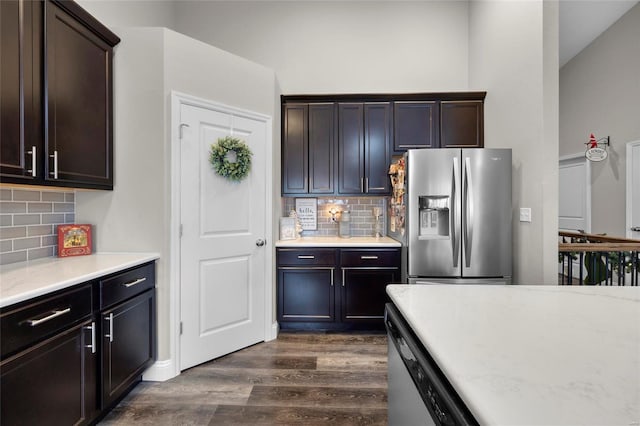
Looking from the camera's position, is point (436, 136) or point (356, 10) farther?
point (356, 10)

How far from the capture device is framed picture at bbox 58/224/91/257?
2.08 meters

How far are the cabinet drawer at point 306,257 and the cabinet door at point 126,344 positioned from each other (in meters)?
1.25

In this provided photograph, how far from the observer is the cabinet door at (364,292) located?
122 inches

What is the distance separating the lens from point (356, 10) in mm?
→ 3709

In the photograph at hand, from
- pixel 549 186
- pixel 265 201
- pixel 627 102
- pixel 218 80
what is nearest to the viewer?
pixel 549 186

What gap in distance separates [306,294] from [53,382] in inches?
80.3

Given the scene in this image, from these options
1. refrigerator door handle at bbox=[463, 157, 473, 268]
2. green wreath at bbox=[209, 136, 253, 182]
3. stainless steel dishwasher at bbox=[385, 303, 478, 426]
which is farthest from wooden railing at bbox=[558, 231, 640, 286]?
green wreath at bbox=[209, 136, 253, 182]

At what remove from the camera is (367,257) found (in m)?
3.13

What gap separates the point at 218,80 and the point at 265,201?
1.13 meters

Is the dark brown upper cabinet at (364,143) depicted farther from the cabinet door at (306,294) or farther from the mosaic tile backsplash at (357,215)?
the cabinet door at (306,294)

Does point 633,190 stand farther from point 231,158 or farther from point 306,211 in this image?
point 231,158

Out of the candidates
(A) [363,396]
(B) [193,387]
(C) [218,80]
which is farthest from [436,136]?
(B) [193,387]

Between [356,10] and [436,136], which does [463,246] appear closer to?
[436,136]

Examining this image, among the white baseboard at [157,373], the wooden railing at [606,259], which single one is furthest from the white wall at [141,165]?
the wooden railing at [606,259]
